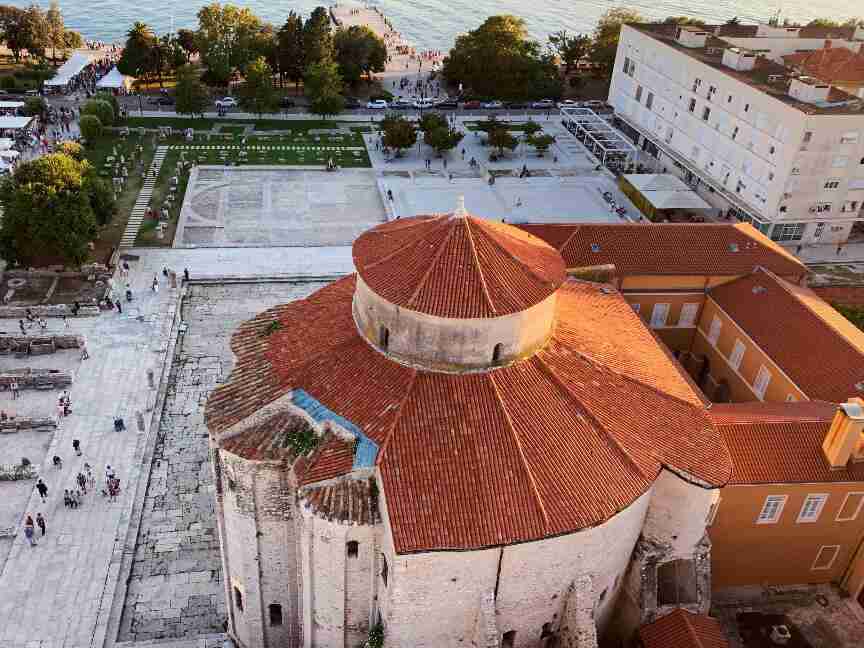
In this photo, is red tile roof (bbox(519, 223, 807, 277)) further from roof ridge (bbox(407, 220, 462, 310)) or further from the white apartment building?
the white apartment building

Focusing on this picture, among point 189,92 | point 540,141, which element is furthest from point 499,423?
point 189,92

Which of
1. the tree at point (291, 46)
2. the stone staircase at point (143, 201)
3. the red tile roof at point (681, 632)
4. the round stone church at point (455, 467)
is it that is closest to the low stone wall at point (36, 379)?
the stone staircase at point (143, 201)

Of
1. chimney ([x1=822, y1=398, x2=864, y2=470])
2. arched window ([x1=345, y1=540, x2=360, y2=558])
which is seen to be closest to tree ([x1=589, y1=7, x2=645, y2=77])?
chimney ([x1=822, y1=398, x2=864, y2=470])

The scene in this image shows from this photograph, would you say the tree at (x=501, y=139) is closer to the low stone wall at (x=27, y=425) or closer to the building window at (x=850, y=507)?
the low stone wall at (x=27, y=425)

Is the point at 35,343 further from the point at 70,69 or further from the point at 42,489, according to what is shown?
the point at 70,69

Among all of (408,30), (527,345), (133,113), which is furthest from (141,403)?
(408,30)

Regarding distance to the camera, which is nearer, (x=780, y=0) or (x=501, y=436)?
(x=501, y=436)

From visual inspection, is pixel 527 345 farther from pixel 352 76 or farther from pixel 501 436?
pixel 352 76
